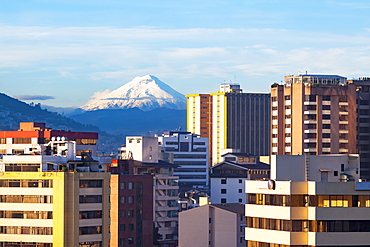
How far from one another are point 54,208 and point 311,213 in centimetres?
5296

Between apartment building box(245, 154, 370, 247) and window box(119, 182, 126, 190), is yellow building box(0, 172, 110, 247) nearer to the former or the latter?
window box(119, 182, 126, 190)

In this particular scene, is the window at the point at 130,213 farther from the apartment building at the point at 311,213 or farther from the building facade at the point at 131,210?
the apartment building at the point at 311,213

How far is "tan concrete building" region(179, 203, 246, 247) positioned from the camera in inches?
7390

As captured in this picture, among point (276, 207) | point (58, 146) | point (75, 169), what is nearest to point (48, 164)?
point (75, 169)

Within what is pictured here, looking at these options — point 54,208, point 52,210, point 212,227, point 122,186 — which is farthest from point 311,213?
point 212,227

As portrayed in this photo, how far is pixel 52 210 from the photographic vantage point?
5546 inches

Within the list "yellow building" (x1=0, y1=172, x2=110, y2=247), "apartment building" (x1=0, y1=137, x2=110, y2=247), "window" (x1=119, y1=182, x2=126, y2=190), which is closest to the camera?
"yellow building" (x1=0, y1=172, x2=110, y2=247)

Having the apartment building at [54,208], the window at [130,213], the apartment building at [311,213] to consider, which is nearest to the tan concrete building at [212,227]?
the window at [130,213]

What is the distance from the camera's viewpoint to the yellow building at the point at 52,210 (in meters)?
140

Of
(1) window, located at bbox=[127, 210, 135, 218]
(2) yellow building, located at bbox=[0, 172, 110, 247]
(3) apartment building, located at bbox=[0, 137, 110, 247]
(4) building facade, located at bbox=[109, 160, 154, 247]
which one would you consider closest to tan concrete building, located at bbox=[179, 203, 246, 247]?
(4) building facade, located at bbox=[109, 160, 154, 247]

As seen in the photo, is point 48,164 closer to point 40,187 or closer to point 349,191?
point 40,187

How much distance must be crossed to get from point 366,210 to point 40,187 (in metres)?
58.7

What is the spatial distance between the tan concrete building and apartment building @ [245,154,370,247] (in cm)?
8556

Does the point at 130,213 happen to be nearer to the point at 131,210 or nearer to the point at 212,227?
the point at 131,210
